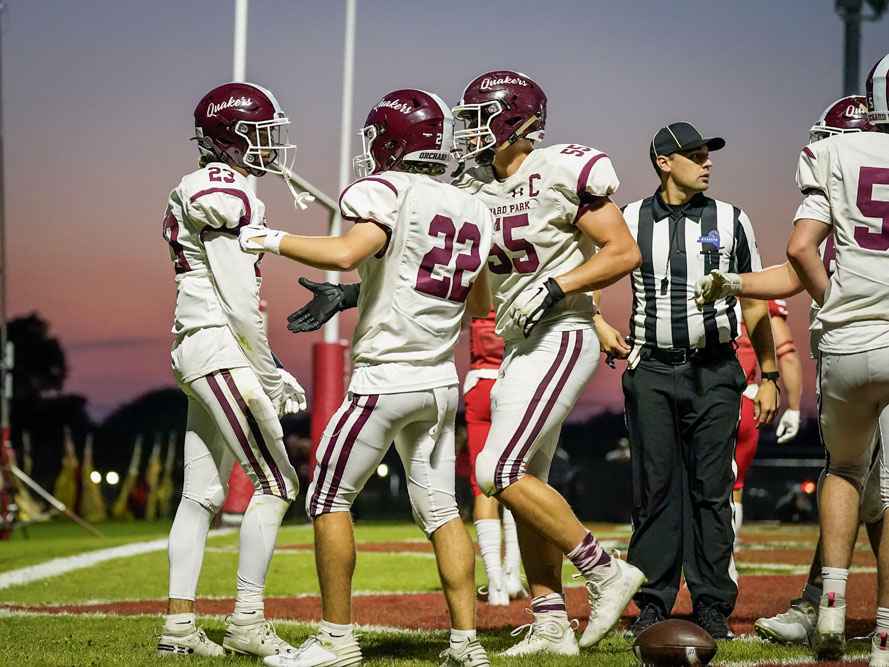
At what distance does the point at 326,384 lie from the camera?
485 inches

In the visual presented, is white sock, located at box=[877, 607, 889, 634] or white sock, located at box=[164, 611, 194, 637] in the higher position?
white sock, located at box=[877, 607, 889, 634]

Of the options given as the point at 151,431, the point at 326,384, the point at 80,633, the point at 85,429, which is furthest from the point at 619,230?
the point at 85,429

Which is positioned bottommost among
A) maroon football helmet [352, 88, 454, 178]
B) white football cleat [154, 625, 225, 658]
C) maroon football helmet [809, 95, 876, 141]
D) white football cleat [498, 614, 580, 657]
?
white football cleat [154, 625, 225, 658]

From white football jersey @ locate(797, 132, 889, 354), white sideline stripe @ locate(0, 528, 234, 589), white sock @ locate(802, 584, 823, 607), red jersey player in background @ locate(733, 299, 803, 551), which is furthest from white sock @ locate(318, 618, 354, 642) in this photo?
white sideline stripe @ locate(0, 528, 234, 589)

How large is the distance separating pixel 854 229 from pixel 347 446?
1794 mm

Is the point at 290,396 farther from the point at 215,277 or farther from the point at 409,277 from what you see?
the point at 409,277

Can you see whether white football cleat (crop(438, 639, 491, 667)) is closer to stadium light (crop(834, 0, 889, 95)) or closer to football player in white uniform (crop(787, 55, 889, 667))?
football player in white uniform (crop(787, 55, 889, 667))

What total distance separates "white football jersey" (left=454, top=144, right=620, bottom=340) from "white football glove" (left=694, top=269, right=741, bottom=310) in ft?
1.32

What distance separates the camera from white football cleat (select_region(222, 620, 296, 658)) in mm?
3684

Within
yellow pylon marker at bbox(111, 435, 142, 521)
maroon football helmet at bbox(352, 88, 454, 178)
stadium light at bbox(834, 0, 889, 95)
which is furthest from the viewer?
yellow pylon marker at bbox(111, 435, 142, 521)

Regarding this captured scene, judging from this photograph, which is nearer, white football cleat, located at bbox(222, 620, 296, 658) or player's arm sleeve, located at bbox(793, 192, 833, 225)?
player's arm sleeve, located at bbox(793, 192, 833, 225)

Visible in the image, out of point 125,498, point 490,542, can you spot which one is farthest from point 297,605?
point 125,498

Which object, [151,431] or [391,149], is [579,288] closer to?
[391,149]

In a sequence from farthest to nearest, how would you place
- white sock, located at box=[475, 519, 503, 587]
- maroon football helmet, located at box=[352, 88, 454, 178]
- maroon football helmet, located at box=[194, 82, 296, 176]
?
white sock, located at box=[475, 519, 503, 587]
maroon football helmet, located at box=[194, 82, 296, 176]
maroon football helmet, located at box=[352, 88, 454, 178]
